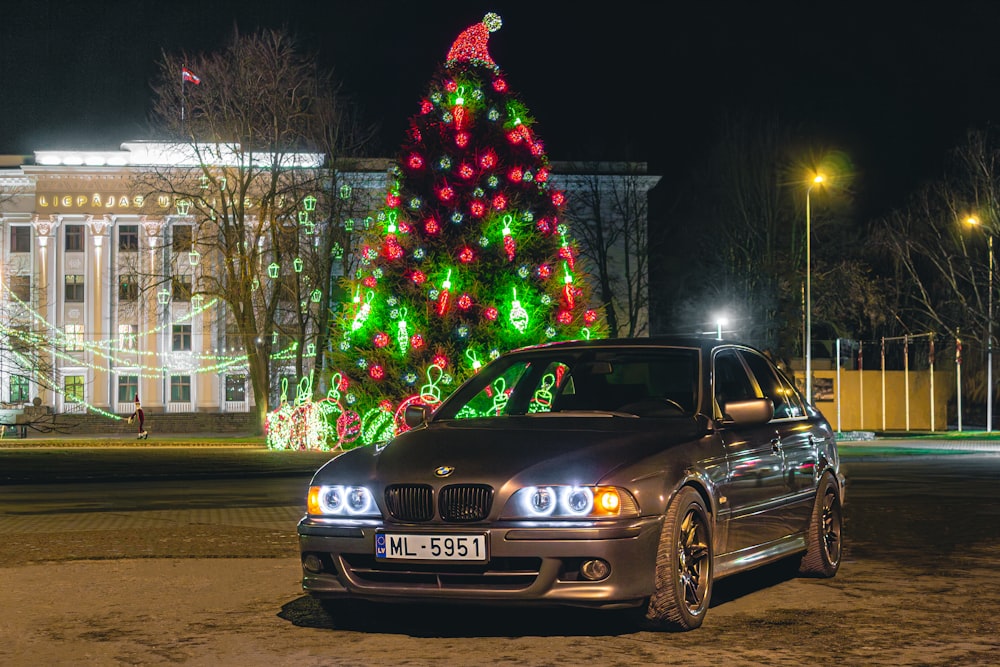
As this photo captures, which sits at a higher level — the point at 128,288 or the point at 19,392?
the point at 128,288

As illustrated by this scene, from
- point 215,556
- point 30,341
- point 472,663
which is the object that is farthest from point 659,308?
point 472,663

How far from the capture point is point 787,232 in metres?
61.0

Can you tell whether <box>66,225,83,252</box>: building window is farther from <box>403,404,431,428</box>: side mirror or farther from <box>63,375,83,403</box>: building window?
<box>403,404,431,428</box>: side mirror

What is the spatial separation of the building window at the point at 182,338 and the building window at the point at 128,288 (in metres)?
3.87

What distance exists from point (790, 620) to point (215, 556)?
5535 mm

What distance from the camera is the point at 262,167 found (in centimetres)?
5106

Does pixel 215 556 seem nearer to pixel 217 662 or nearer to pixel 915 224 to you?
pixel 217 662

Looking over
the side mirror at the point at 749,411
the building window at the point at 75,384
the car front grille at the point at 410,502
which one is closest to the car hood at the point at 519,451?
the car front grille at the point at 410,502

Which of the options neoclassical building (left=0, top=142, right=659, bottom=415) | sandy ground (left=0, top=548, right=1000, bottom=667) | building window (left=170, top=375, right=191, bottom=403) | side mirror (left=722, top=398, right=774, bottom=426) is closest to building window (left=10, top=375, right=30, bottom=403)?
neoclassical building (left=0, top=142, right=659, bottom=415)

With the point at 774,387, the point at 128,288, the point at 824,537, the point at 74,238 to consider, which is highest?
the point at 74,238

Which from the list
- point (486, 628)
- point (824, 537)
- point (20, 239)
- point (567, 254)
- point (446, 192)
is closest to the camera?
point (486, 628)

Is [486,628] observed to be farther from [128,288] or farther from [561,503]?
[128,288]

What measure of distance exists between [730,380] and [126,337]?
7384cm

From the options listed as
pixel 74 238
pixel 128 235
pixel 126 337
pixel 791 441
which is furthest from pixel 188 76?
pixel 791 441
